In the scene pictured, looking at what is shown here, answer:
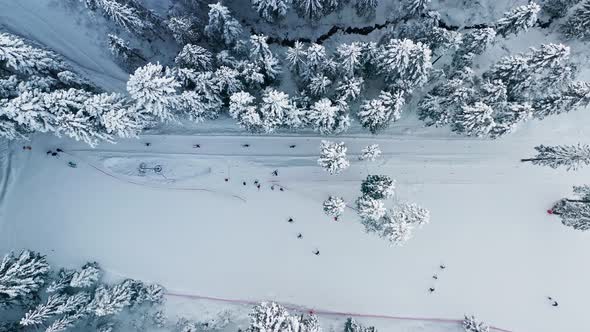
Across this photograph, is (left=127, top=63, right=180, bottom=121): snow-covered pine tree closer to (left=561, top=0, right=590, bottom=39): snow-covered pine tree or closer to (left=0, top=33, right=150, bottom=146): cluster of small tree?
(left=0, top=33, right=150, bottom=146): cluster of small tree

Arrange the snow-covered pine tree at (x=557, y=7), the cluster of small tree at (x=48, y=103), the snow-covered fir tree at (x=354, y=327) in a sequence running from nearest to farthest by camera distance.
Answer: the cluster of small tree at (x=48, y=103), the snow-covered fir tree at (x=354, y=327), the snow-covered pine tree at (x=557, y=7)

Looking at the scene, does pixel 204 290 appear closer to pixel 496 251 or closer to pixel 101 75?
pixel 101 75

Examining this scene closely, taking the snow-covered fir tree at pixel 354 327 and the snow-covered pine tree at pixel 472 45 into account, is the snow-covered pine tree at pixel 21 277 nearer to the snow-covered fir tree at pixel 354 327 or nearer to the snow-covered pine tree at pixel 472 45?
the snow-covered fir tree at pixel 354 327

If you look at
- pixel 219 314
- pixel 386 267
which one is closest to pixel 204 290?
pixel 219 314

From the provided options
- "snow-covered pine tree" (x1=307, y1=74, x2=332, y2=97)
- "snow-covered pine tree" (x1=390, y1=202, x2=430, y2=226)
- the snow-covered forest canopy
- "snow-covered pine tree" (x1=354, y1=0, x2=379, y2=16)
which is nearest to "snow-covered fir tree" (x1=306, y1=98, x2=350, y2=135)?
the snow-covered forest canopy

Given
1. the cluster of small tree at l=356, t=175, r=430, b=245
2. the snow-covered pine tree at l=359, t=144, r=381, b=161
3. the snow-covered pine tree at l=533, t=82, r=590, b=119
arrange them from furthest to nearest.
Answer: the snow-covered pine tree at l=359, t=144, r=381, b=161, the snow-covered pine tree at l=533, t=82, r=590, b=119, the cluster of small tree at l=356, t=175, r=430, b=245

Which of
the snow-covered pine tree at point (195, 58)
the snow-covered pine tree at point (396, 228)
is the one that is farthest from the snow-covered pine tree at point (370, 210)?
the snow-covered pine tree at point (195, 58)

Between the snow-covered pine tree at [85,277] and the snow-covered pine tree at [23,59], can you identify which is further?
the snow-covered pine tree at [85,277]
